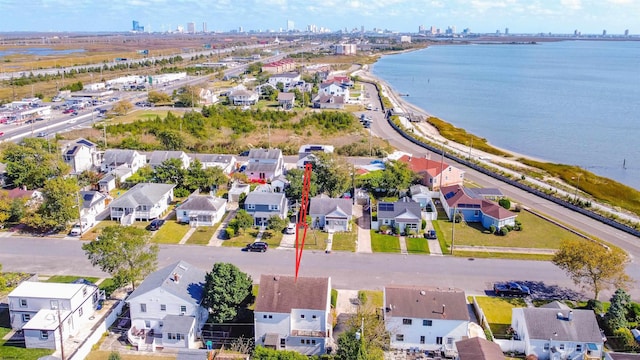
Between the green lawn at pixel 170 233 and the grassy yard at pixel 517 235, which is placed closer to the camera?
the grassy yard at pixel 517 235

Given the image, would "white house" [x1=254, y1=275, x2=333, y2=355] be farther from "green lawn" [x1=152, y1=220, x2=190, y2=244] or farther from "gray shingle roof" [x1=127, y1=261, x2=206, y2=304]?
"green lawn" [x1=152, y1=220, x2=190, y2=244]

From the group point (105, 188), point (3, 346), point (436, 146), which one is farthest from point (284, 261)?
point (436, 146)

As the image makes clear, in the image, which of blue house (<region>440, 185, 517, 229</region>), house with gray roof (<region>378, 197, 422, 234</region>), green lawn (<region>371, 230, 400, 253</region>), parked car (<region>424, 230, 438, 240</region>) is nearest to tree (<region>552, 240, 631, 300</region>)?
blue house (<region>440, 185, 517, 229</region>)

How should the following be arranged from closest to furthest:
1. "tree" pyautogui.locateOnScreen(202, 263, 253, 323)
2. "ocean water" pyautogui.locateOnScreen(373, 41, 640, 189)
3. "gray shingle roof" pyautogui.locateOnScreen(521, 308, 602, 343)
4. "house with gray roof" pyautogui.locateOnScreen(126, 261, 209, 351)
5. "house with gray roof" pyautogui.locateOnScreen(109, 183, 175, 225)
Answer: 1. "gray shingle roof" pyautogui.locateOnScreen(521, 308, 602, 343)
2. "house with gray roof" pyautogui.locateOnScreen(126, 261, 209, 351)
3. "tree" pyautogui.locateOnScreen(202, 263, 253, 323)
4. "house with gray roof" pyautogui.locateOnScreen(109, 183, 175, 225)
5. "ocean water" pyautogui.locateOnScreen(373, 41, 640, 189)

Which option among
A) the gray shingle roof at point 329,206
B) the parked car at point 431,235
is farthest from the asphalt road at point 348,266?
the gray shingle roof at point 329,206

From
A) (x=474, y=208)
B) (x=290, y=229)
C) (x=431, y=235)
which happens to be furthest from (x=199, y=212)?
(x=474, y=208)

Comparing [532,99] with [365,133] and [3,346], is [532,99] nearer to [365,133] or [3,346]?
[365,133]

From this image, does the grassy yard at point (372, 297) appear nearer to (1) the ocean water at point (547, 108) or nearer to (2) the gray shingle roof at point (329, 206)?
(2) the gray shingle roof at point (329, 206)
